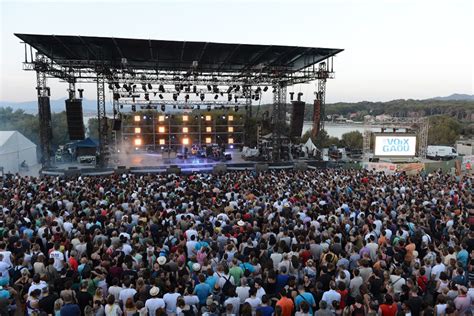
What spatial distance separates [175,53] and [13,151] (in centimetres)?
1458

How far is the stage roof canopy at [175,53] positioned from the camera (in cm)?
1945

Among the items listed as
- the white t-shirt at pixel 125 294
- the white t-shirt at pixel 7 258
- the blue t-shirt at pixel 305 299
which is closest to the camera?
the blue t-shirt at pixel 305 299

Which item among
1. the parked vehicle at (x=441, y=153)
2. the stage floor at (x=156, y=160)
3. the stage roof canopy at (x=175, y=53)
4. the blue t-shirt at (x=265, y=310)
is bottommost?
the parked vehicle at (x=441, y=153)

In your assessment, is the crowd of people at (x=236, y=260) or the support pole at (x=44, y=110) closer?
the crowd of people at (x=236, y=260)

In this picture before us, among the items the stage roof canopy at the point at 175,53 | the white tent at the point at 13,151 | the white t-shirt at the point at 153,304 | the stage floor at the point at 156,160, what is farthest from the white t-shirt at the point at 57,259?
the white tent at the point at 13,151

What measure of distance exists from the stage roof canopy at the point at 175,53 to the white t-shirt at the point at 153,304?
691 inches

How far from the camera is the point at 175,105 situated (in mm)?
29578

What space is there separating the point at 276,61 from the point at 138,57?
30.7 ft

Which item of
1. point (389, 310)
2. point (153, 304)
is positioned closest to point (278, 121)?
point (389, 310)

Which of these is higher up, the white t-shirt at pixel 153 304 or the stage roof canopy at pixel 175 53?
the stage roof canopy at pixel 175 53

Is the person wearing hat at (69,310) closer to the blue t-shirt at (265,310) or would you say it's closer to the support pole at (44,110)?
the blue t-shirt at (265,310)

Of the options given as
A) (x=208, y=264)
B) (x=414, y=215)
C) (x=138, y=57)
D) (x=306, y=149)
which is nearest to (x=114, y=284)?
(x=208, y=264)

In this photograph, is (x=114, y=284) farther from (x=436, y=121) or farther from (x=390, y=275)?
(x=436, y=121)

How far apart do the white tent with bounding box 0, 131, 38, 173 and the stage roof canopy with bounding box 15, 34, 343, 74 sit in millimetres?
7660
